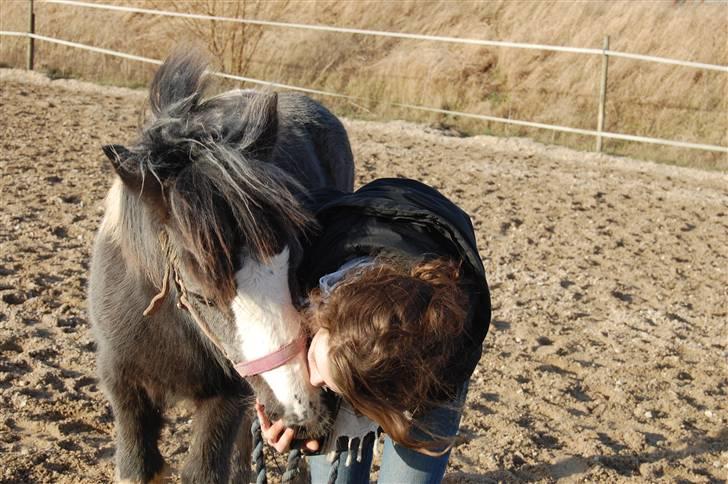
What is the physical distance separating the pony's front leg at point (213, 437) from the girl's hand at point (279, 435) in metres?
0.63

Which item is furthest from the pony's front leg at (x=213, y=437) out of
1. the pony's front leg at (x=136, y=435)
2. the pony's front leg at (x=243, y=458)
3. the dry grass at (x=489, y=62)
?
the dry grass at (x=489, y=62)

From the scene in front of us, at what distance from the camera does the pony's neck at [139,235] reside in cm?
195

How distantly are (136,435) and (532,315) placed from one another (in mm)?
2875

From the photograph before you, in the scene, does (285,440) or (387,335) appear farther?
(285,440)

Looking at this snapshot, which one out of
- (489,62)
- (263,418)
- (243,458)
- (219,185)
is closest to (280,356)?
(263,418)

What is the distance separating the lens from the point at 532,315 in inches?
189

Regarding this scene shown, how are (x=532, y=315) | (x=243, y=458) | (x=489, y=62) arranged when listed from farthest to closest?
(x=489, y=62), (x=532, y=315), (x=243, y=458)

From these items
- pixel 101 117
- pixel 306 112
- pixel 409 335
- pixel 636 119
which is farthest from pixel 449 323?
pixel 636 119

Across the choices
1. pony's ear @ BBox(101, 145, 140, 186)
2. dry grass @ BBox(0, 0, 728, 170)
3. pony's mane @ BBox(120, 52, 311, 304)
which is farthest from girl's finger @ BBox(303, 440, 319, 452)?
dry grass @ BBox(0, 0, 728, 170)

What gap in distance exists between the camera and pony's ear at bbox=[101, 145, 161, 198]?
178 cm

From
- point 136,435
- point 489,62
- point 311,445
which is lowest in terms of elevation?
point 136,435

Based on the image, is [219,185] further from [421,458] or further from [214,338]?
[421,458]

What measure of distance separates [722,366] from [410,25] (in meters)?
12.9

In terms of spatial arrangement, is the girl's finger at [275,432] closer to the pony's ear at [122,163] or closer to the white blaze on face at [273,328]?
the white blaze on face at [273,328]
